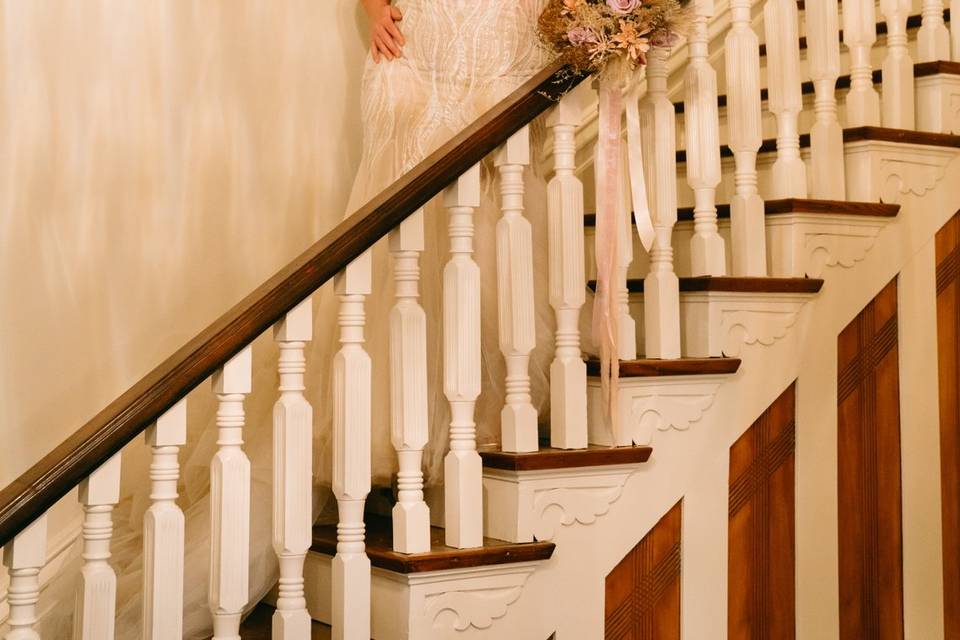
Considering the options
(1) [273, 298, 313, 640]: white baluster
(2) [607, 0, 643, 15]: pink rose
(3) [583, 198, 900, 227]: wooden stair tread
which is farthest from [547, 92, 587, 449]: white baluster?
(1) [273, 298, 313, 640]: white baluster

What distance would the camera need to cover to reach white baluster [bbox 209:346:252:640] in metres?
1.84

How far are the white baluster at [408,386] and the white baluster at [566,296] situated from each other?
36cm

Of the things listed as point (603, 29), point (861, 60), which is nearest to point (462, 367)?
point (603, 29)

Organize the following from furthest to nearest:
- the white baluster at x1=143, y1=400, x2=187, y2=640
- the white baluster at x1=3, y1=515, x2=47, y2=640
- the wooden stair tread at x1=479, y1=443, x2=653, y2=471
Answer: the wooden stair tread at x1=479, y1=443, x2=653, y2=471, the white baluster at x1=143, y1=400, x2=187, y2=640, the white baluster at x1=3, y1=515, x2=47, y2=640

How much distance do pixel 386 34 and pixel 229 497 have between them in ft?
A: 4.23

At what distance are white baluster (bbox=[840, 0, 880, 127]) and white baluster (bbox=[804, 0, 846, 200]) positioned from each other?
111 mm

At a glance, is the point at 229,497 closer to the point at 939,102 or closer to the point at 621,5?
the point at 621,5

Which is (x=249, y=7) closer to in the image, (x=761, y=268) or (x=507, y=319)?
(x=507, y=319)

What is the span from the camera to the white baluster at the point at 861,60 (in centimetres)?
284

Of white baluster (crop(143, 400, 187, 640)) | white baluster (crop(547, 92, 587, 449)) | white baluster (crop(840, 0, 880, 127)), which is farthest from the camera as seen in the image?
white baluster (crop(840, 0, 880, 127))

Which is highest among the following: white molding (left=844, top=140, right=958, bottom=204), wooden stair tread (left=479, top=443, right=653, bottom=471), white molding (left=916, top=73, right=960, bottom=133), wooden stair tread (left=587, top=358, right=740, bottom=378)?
white molding (left=916, top=73, right=960, bottom=133)

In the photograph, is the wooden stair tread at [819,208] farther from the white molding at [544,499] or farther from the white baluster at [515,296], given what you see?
the white molding at [544,499]

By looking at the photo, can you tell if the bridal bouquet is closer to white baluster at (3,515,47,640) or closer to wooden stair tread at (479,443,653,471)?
wooden stair tread at (479,443,653,471)

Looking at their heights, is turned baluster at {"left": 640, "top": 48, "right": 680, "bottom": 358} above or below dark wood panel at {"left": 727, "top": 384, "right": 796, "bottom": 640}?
above
